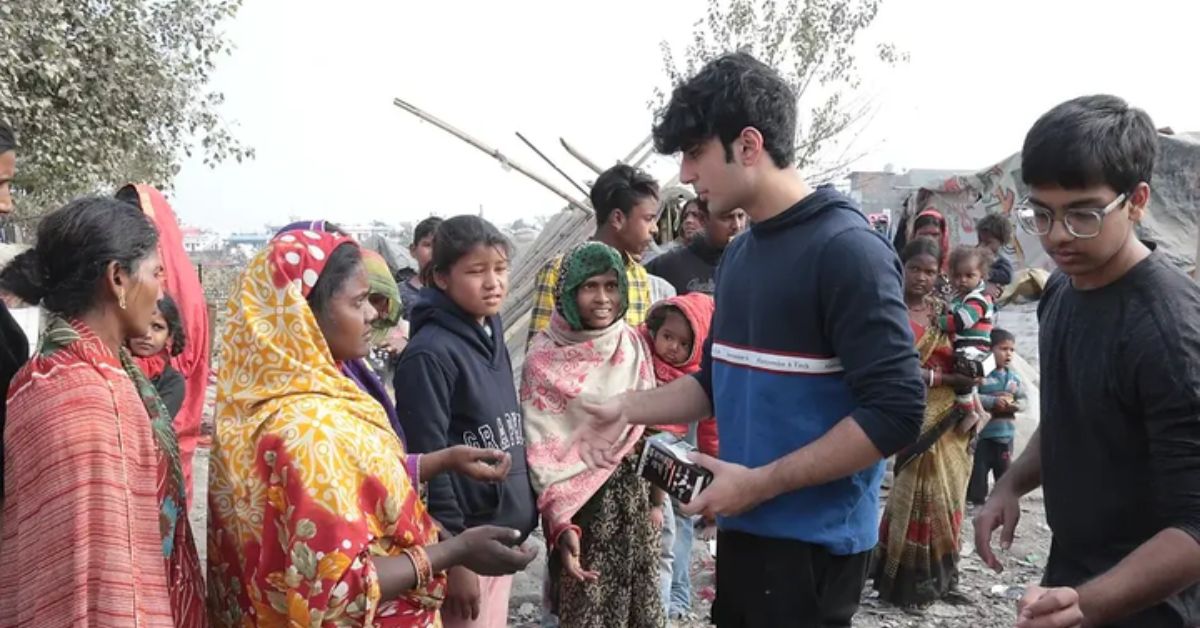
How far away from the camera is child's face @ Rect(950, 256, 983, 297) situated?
4.98m

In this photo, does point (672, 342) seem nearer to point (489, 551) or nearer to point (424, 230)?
point (489, 551)

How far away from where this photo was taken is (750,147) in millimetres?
2057

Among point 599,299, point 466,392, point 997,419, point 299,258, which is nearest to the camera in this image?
point 299,258

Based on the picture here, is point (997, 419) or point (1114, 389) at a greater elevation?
point (1114, 389)

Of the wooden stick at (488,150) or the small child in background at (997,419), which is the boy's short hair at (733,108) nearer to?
the small child in background at (997,419)

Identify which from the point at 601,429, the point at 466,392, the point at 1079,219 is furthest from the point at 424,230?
the point at 1079,219

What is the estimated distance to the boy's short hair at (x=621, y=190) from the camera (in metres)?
4.40

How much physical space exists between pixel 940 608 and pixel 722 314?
137 inches

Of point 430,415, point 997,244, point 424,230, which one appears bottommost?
point 430,415

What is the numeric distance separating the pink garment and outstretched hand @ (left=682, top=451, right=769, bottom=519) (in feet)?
4.17

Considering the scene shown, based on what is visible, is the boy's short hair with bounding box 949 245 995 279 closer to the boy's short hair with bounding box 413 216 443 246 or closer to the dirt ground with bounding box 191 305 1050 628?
the dirt ground with bounding box 191 305 1050 628

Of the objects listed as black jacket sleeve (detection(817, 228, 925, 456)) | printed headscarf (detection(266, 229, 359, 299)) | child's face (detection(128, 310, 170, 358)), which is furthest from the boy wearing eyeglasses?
child's face (detection(128, 310, 170, 358))

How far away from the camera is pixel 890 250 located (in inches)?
78.9

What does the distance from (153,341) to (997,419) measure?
5.43 m
